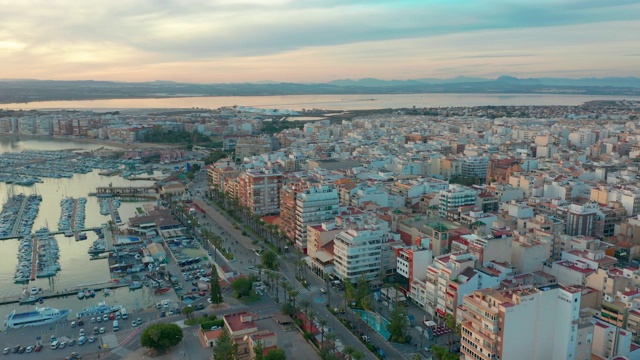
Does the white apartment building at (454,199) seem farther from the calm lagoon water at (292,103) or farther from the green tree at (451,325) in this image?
the calm lagoon water at (292,103)

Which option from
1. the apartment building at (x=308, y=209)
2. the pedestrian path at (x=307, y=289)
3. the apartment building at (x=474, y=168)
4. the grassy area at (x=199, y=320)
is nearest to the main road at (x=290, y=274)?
the pedestrian path at (x=307, y=289)

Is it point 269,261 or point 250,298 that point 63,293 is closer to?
point 250,298

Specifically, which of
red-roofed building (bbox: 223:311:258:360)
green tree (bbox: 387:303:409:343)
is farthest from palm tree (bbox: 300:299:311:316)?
green tree (bbox: 387:303:409:343)

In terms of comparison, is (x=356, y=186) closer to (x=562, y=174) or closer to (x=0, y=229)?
(x=562, y=174)

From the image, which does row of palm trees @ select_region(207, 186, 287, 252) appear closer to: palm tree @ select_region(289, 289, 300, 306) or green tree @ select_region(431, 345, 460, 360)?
palm tree @ select_region(289, 289, 300, 306)

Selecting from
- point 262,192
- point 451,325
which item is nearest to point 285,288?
point 451,325
